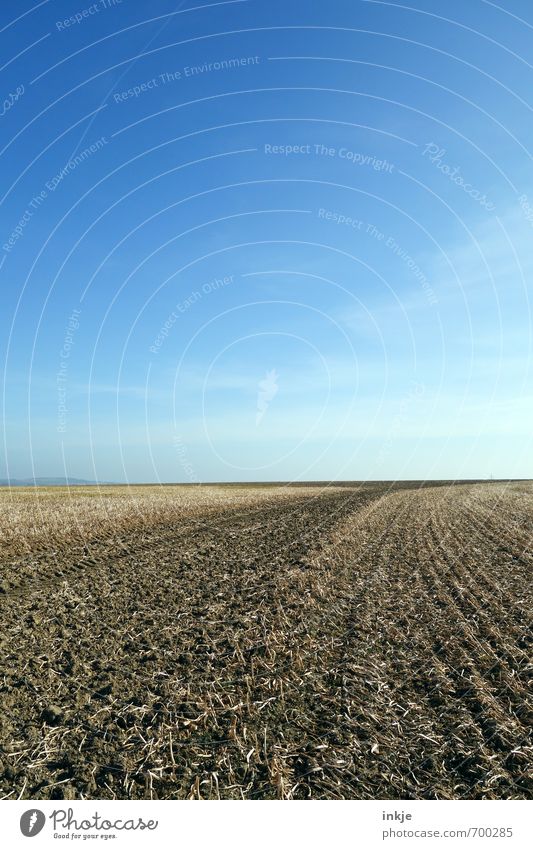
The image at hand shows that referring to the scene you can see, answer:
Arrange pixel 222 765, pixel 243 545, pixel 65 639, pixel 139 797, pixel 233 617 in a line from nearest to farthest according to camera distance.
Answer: pixel 139 797
pixel 222 765
pixel 65 639
pixel 233 617
pixel 243 545

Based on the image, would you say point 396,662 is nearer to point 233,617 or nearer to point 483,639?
point 483,639

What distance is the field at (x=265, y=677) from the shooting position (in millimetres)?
7438

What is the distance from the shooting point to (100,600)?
1582 cm

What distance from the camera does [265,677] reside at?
34.1ft

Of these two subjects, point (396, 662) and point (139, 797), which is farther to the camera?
point (396, 662)

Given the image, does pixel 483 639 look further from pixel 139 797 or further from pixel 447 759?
pixel 139 797

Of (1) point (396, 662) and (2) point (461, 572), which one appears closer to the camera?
(1) point (396, 662)

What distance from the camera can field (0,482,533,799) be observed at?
7.44 metres

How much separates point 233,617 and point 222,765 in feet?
21.9

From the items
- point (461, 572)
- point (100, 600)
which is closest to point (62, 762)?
point (100, 600)

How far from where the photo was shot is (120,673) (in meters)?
10.6

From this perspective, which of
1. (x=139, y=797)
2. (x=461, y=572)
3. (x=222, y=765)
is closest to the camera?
(x=139, y=797)

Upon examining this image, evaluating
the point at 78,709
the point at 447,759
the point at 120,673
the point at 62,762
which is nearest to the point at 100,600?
the point at 120,673

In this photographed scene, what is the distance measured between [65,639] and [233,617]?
404 cm
